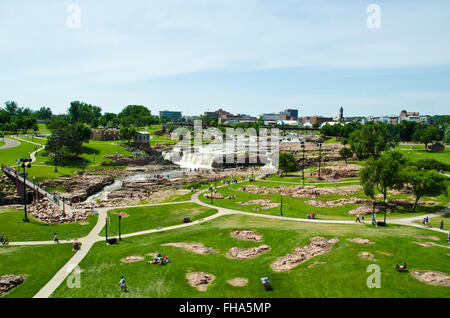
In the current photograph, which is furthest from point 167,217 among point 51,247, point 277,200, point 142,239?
point 277,200

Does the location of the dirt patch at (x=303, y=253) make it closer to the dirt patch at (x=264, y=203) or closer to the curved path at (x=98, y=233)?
the curved path at (x=98, y=233)

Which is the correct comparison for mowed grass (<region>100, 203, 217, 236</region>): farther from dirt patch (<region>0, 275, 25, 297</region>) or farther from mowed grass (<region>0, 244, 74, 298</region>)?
dirt patch (<region>0, 275, 25, 297</region>)

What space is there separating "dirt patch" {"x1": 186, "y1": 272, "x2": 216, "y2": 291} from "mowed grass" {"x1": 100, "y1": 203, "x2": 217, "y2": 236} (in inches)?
685

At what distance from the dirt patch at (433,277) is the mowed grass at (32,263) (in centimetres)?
3187

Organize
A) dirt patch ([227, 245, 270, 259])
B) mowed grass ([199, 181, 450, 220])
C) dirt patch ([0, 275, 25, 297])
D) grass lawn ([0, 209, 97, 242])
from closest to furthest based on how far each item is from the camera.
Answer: dirt patch ([0, 275, 25, 297]) → dirt patch ([227, 245, 270, 259]) → grass lawn ([0, 209, 97, 242]) → mowed grass ([199, 181, 450, 220])

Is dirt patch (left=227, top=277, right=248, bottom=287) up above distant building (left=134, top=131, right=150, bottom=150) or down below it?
below

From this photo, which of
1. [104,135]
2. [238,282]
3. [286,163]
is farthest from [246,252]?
[104,135]

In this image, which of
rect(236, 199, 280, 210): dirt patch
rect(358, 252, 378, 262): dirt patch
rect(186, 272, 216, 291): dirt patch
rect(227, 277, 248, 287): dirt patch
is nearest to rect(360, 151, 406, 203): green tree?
rect(236, 199, 280, 210): dirt patch

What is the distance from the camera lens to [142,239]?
121ft

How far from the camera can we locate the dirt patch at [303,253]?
28514 mm

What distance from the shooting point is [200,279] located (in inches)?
1012

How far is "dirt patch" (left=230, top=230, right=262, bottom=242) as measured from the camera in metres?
35.8

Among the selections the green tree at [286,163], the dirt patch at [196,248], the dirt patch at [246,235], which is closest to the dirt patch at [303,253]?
the dirt patch at [246,235]
